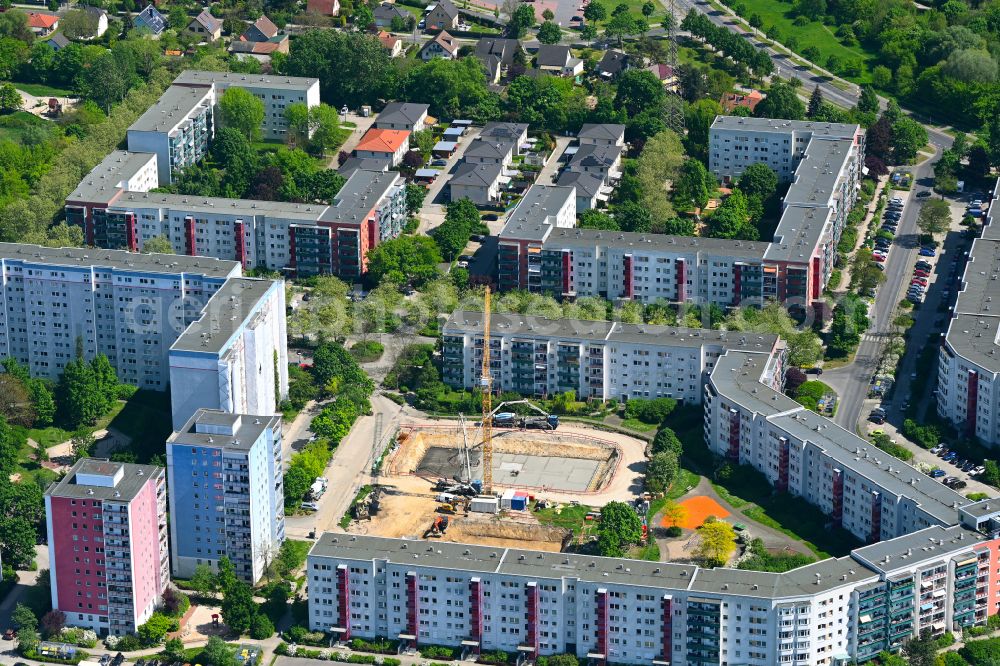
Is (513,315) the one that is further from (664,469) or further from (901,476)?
(901,476)

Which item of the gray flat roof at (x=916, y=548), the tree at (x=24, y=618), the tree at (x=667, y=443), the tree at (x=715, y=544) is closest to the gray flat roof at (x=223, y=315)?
the tree at (x=24, y=618)

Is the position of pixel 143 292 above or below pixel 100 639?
above

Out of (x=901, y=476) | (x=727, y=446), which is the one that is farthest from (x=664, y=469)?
(x=901, y=476)

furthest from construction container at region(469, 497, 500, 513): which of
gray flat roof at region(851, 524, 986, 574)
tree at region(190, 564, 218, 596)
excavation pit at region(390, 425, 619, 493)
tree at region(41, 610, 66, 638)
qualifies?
tree at region(41, 610, 66, 638)

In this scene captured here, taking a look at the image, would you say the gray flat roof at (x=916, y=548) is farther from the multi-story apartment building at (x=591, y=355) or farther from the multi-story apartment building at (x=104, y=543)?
the multi-story apartment building at (x=104, y=543)

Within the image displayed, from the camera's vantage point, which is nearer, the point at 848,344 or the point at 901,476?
the point at 901,476
